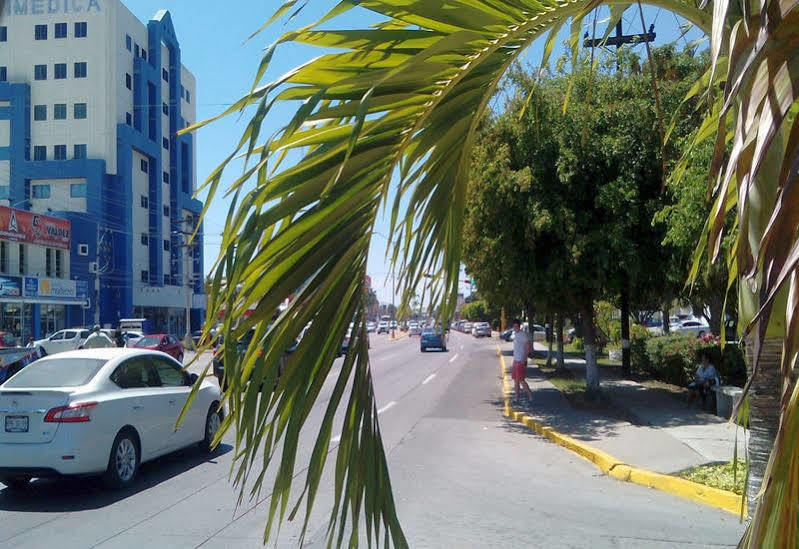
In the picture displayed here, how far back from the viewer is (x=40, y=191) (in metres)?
49.3

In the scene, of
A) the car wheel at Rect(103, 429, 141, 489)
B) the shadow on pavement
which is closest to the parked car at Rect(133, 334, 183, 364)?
the shadow on pavement

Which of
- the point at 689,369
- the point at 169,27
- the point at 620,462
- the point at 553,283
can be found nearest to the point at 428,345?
the point at 689,369

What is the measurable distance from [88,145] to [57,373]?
4528 centimetres

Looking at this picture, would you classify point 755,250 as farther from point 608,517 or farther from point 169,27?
point 169,27

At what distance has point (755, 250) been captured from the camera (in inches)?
77.7

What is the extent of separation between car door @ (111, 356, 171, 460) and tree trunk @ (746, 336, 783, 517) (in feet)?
21.8

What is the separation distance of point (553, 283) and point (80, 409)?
30.9 ft

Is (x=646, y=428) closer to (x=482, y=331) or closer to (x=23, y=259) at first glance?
(x=23, y=259)

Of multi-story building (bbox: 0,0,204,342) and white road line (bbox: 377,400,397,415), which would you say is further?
multi-story building (bbox: 0,0,204,342)

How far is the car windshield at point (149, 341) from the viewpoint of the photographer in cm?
2767

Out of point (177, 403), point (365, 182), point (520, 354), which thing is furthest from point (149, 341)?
point (365, 182)

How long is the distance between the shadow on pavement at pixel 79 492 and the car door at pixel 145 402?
35 centimetres

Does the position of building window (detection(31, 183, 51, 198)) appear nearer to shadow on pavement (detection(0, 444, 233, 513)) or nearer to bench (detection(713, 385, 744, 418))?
shadow on pavement (detection(0, 444, 233, 513))

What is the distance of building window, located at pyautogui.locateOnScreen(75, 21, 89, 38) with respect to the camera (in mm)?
46966
